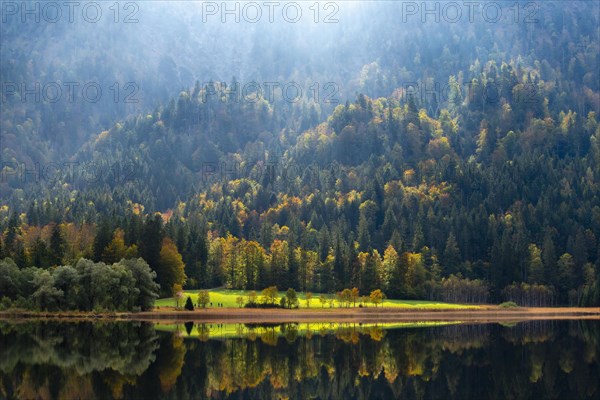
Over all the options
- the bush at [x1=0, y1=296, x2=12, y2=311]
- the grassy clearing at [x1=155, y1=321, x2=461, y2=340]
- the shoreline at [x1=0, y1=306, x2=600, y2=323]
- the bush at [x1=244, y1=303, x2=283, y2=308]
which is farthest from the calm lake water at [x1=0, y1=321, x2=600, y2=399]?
the bush at [x1=244, y1=303, x2=283, y2=308]

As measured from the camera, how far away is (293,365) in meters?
75.3

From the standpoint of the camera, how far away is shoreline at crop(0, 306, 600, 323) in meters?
139

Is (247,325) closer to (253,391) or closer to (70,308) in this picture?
(70,308)

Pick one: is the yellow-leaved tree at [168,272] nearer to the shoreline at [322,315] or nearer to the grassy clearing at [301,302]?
the grassy clearing at [301,302]

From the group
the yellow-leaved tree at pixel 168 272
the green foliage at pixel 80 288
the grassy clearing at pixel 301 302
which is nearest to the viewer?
the green foliage at pixel 80 288

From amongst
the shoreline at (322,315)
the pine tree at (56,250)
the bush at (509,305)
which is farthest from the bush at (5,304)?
the bush at (509,305)

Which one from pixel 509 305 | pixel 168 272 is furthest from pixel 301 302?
pixel 509 305

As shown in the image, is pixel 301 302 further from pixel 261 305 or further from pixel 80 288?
pixel 80 288

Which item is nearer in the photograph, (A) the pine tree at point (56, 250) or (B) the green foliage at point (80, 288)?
(B) the green foliage at point (80, 288)

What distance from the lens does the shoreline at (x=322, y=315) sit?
456 ft

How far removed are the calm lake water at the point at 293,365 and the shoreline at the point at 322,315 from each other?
93.1ft

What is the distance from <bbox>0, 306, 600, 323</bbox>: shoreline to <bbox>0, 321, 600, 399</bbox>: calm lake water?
28.4 metres

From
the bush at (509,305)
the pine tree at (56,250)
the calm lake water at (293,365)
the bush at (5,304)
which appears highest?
the pine tree at (56,250)

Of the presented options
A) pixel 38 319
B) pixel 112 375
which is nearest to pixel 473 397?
pixel 112 375
